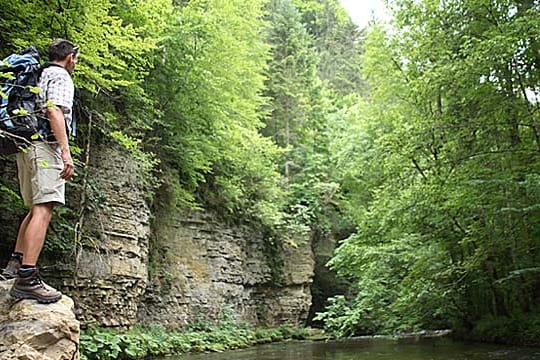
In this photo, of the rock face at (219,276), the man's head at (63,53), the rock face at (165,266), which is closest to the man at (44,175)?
the man's head at (63,53)

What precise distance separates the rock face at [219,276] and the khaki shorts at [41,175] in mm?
8953

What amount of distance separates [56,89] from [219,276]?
465 inches

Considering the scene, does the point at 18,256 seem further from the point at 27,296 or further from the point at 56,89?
the point at 56,89

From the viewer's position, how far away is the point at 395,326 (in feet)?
45.1

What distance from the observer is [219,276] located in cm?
1484

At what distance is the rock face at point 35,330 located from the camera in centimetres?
323

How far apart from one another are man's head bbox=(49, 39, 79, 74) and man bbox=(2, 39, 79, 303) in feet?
0.40

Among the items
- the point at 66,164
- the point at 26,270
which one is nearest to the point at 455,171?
Result: the point at 66,164

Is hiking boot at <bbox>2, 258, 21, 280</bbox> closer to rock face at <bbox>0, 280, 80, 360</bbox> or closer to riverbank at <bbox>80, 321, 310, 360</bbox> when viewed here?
rock face at <bbox>0, 280, 80, 360</bbox>

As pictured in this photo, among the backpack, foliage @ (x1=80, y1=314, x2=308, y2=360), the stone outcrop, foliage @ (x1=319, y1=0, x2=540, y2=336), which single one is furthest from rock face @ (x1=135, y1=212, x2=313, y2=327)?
the backpack

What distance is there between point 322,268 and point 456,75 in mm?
14765

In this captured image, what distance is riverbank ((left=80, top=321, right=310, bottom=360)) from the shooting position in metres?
8.49

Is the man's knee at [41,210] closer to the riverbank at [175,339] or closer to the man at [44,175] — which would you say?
the man at [44,175]

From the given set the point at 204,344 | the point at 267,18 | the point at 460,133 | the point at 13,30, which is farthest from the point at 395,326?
the point at 267,18
